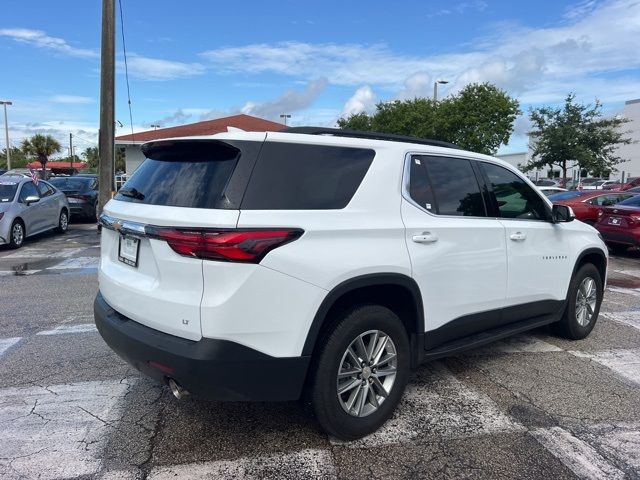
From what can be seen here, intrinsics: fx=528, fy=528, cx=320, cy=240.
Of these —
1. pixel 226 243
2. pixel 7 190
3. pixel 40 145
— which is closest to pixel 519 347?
pixel 226 243

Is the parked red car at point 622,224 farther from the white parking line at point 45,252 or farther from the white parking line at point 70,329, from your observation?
the white parking line at point 45,252

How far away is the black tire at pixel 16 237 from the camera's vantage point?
11234mm

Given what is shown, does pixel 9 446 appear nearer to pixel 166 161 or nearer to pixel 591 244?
pixel 166 161

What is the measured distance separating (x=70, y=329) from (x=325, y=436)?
345 cm

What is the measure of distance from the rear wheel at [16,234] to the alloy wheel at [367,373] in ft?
34.1

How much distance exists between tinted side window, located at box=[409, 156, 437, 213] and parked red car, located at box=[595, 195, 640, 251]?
31.3 feet

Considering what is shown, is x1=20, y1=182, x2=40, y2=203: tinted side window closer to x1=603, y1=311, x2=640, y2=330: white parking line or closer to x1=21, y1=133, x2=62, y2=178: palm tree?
x1=603, y1=311, x2=640, y2=330: white parking line

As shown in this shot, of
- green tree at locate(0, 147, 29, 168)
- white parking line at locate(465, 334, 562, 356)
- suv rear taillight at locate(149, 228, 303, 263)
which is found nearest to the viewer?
suv rear taillight at locate(149, 228, 303, 263)

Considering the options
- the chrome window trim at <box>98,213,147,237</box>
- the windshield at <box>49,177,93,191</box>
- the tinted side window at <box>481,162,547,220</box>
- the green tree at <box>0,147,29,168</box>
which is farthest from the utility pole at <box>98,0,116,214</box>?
the green tree at <box>0,147,29,168</box>

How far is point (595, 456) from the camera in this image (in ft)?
10.5

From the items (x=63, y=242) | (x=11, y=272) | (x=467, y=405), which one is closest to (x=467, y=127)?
(x=63, y=242)

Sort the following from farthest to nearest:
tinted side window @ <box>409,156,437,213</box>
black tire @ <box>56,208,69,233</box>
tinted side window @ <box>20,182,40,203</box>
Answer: black tire @ <box>56,208,69,233</box> < tinted side window @ <box>20,182,40,203</box> < tinted side window @ <box>409,156,437,213</box>

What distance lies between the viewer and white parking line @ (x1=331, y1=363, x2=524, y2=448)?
3.43 meters

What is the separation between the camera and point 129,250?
10.7 feet
